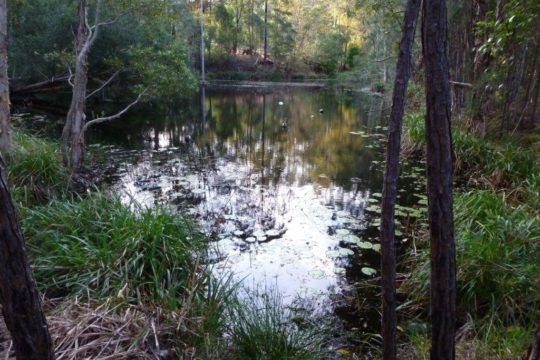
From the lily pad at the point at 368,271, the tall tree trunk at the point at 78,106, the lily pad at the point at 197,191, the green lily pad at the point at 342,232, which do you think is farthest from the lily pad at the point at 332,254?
the tall tree trunk at the point at 78,106

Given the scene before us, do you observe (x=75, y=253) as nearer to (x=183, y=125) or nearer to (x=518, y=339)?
(x=518, y=339)

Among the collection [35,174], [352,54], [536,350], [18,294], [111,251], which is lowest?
[111,251]

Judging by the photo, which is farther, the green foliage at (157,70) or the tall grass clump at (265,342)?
the green foliage at (157,70)

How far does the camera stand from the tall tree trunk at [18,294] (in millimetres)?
1340

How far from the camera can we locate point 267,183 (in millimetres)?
8375

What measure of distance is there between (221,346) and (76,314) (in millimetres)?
1127

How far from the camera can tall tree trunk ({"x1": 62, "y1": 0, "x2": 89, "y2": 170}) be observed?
7000mm

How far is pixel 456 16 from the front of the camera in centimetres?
1006

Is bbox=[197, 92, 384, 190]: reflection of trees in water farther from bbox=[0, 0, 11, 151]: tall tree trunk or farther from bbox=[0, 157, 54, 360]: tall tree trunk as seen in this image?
bbox=[0, 157, 54, 360]: tall tree trunk

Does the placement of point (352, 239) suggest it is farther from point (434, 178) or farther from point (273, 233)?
point (434, 178)

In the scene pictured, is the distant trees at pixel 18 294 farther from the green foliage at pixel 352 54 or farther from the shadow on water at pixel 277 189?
the green foliage at pixel 352 54

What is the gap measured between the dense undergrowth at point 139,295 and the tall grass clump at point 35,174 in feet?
1.64

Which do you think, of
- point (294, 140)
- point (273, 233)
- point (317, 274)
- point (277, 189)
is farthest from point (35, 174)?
point (294, 140)

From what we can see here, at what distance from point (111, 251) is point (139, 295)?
0.76 m
